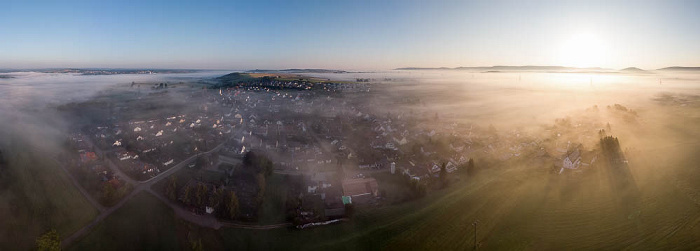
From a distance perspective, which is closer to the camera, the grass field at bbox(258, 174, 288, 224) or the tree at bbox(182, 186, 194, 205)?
the grass field at bbox(258, 174, 288, 224)

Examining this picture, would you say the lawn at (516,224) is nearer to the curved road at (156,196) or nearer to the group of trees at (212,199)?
the curved road at (156,196)

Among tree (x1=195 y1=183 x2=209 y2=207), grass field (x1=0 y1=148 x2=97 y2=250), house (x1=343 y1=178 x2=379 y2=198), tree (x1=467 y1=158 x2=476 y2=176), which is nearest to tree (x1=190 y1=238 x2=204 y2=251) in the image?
tree (x1=195 y1=183 x2=209 y2=207)

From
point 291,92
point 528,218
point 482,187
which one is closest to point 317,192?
point 482,187

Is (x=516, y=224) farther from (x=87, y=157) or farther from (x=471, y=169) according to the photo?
(x=87, y=157)

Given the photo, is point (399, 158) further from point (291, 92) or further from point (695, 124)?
point (291, 92)

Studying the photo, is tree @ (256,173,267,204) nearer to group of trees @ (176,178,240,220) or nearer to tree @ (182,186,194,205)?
group of trees @ (176,178,240,220)
